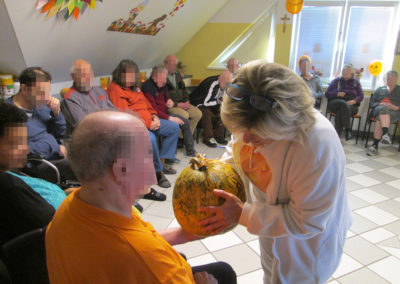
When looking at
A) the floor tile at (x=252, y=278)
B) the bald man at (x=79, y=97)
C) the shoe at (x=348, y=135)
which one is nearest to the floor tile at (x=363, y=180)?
the shoe at (x=348, y=135)

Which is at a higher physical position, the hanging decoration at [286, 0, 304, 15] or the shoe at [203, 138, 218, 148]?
the hanging decoration at [286, 0, 304, 15]

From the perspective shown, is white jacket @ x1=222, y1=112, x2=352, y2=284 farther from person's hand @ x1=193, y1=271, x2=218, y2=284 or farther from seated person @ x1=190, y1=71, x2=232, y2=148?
seated person @ x1=190, y1=71, x2=232, y2=148

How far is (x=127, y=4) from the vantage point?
11.5 ft

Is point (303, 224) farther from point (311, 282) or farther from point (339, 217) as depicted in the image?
point (311, 282)

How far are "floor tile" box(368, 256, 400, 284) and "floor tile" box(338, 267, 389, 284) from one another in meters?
0.05

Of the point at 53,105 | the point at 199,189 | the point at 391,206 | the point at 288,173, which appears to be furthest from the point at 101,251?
the point at 391,206

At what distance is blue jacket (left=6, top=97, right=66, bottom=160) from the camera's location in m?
2.54

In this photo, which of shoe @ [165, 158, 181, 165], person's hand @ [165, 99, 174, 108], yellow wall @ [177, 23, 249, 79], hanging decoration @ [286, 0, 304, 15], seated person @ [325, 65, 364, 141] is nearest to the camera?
shoe @ [165, 158, 181, 165]

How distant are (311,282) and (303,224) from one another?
0.36 meters

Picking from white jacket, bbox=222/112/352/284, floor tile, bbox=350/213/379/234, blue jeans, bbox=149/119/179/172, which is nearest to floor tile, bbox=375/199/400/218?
floor tile, bbox=350/213/379/234

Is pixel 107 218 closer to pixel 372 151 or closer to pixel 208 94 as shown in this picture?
pixel 208 94

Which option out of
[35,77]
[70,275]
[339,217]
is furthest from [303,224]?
[35,77]

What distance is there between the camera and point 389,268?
216cm

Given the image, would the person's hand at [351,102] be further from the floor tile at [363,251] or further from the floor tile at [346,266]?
the floor tile at [346,266]
